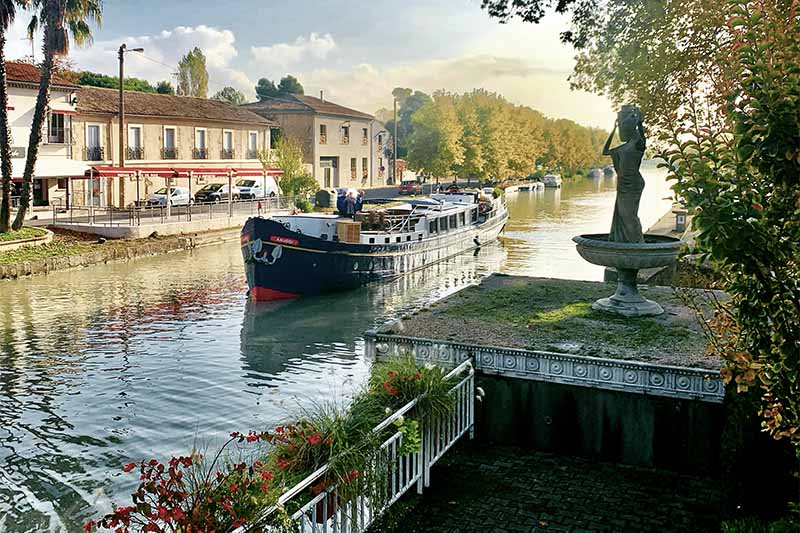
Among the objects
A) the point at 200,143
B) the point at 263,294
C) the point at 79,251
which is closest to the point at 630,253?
the point at 263,294

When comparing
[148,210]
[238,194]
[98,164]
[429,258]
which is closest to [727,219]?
[429,258]

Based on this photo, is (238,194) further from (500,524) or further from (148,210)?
(500,524)

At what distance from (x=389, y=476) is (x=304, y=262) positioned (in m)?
18.4

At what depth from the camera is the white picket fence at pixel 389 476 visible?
5.67m

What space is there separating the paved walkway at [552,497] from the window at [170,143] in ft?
139

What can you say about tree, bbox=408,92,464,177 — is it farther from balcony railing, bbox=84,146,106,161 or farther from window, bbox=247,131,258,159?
balcony railing, bbox=84,146,106,161

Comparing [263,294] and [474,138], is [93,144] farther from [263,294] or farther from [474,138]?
[474,138]

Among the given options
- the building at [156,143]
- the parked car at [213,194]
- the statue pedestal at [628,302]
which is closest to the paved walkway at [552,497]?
the statue pedestal at [628,302]

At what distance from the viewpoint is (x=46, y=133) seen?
37.8 meters

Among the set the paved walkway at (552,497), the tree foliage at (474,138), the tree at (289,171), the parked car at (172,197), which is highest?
the tree foliage at (474,138)

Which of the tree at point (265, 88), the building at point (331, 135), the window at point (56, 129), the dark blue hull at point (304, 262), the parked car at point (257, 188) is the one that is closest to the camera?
the dark blue hull at point (304, 262)

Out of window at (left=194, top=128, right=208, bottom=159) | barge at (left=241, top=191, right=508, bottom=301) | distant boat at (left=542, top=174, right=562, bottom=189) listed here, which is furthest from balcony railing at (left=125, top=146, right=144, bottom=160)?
distant boat at (left=542, top=174, right=562, bottom=189)

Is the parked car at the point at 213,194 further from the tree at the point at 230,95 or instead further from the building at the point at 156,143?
the tree at the point at 230,95

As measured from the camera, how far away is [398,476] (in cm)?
729
